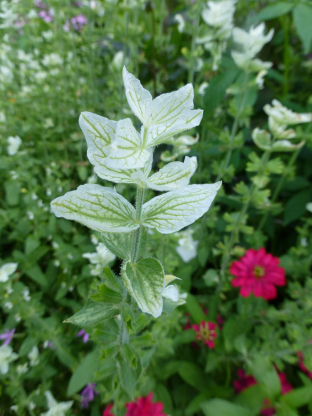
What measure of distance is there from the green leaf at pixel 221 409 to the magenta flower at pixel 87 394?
0.56 m

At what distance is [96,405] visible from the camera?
1527mm

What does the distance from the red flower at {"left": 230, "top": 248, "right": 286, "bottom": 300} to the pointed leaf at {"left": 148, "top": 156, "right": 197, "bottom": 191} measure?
1.10 m

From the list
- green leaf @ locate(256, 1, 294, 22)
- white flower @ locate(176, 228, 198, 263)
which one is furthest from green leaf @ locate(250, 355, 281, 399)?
green leaf @ locate(256, 1, 294, 22)

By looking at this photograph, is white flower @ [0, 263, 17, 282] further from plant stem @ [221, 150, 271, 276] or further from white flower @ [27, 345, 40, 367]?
plant stem @ [221, 150, 271, 276]

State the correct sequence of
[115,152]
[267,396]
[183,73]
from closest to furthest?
[115,152], [267,396], [183,73]

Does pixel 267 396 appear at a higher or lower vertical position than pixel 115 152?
lower

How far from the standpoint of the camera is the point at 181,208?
55 cm

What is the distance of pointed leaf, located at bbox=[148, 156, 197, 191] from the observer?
1.72 ft

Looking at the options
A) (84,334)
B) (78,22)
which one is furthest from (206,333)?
(78,22)

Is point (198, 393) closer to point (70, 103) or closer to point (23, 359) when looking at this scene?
point (23, 359)

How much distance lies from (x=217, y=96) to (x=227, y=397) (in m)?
1.52

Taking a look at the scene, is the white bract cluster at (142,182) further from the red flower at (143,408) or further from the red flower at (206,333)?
the red flower at (206,333)

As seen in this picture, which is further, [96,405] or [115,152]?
[96,405]

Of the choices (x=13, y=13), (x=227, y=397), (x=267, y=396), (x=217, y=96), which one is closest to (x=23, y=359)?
(x=227, y=397)
